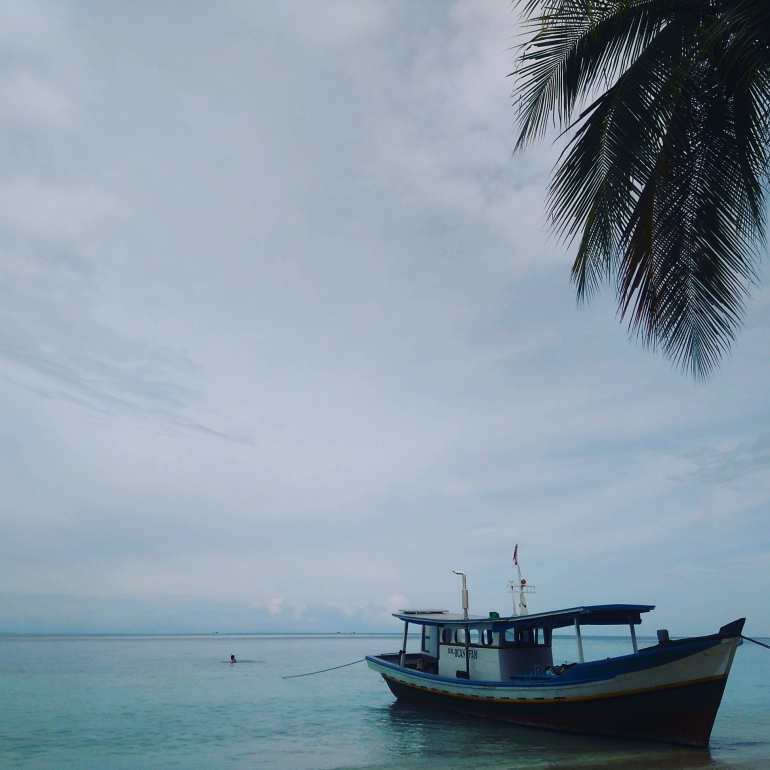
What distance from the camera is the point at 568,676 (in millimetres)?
17562

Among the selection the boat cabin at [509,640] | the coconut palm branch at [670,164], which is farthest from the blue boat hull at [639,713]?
the coconut palm branch at [670,164]

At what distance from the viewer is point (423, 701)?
24.2 m

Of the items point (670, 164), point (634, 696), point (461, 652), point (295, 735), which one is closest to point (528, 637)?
point (461, 652)

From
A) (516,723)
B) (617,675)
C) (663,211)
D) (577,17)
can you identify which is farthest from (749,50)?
(516,723)

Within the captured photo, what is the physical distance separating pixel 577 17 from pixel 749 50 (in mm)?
2051

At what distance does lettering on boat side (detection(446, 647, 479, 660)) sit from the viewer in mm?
21675

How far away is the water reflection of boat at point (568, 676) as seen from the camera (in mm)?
15312

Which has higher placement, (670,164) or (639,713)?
(670,164)

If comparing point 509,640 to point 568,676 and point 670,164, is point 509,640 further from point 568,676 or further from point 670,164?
point 670,164

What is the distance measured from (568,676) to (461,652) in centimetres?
553

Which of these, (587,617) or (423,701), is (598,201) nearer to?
(587,617)

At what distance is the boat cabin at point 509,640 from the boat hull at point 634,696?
3.36 ft

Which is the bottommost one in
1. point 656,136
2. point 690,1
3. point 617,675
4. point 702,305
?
point 617,675

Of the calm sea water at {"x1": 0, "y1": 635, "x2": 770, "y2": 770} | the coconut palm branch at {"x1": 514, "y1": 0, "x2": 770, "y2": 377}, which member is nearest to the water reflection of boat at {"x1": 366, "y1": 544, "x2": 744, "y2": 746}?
the calm sea water at {"x1": 0, "y1": 635, "x2": 770, "y2": 770}
